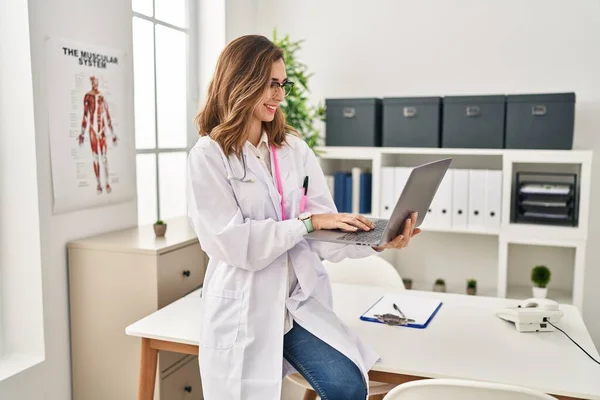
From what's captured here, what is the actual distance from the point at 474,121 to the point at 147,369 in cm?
210

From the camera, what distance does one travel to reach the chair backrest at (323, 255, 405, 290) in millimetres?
2578

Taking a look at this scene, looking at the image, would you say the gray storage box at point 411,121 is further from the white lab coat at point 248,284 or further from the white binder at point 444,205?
the white lab coat at point 248,284

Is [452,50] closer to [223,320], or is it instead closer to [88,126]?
[88,126]

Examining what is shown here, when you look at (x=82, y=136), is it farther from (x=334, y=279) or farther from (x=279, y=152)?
(x=334, y=279)

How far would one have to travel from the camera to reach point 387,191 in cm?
339

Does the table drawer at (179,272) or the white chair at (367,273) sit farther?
the white chair at (367,273)

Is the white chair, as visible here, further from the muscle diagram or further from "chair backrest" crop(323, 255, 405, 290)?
the muscle diagram

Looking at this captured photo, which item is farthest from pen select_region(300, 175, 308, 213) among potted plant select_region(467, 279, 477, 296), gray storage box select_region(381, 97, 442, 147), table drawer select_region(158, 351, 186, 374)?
potted plant select_region(467, 279, 477, 296)

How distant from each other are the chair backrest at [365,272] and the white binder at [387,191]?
80 centimetres

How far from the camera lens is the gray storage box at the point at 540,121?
118 inches

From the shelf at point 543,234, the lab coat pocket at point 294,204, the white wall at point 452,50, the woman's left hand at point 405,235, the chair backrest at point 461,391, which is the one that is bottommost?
the chair backrest at point 461,391

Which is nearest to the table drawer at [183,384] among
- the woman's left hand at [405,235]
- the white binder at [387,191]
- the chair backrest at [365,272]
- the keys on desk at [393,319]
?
the chair backrest at [365,272]

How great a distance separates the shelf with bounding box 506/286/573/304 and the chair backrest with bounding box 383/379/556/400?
6.70 ft

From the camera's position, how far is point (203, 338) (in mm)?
1775
